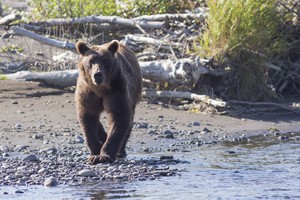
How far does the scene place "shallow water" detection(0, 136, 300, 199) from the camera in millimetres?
7242

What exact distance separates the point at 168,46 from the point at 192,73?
3.58 ft

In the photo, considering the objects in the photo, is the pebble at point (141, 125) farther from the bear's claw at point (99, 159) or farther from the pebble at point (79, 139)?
the bear's claw at point (99, 159)

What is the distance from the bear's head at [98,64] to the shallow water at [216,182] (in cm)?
114

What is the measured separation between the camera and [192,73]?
11.8 meters

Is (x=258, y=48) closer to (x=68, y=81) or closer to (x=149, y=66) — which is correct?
(x=149, y=66)

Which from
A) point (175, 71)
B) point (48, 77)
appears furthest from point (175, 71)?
point (48, 77)

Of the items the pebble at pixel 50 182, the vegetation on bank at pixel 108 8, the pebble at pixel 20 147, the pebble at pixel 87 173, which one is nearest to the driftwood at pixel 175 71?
the vegetation on bank at pixel 108 8

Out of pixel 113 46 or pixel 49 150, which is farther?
pixel 49 150

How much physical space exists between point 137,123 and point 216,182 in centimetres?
311

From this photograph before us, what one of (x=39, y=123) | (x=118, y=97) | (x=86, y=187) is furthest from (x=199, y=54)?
(x=86, y=187)

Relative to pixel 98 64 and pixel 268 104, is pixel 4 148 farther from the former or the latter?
pixel 268 104

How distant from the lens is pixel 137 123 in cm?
1087

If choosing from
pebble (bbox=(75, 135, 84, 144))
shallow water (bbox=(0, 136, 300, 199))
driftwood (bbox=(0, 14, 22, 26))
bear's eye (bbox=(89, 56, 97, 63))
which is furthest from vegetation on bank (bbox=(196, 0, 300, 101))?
bear's eye (bbox=(89, 56, 97, 63))

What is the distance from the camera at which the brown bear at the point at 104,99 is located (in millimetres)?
8234
